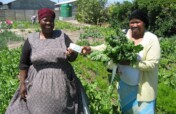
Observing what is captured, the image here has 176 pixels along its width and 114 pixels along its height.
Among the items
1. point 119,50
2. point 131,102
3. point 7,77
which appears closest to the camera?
point 119,50

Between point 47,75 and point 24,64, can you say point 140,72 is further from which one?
point 24,64

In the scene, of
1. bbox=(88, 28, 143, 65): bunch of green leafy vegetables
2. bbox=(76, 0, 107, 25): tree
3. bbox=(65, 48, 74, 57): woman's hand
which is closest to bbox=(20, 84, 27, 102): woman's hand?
bbox=(65, 48, 74, 57): woman's hand

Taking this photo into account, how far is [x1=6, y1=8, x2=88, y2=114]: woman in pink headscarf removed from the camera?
12.7ft

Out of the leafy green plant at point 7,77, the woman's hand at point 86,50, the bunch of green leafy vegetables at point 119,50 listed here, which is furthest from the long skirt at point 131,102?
the leafy green plant at point 7,77

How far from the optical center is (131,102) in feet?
13.7

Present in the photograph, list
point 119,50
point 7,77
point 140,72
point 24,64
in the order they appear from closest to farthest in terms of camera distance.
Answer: point 119,50, point 140,72, point 24,64, point 7,77

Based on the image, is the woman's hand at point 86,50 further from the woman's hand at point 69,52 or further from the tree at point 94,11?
the tree at point 94,11

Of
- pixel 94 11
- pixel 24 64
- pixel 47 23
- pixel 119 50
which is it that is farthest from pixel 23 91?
pixel 94 11

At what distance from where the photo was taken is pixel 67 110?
393 cm

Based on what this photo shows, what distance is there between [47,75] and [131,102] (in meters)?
Answer: 1.03

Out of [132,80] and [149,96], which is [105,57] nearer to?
[132,80]

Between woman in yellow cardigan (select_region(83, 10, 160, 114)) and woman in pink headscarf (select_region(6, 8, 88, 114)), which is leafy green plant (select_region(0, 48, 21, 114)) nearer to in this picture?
woman in pink headscarf (select_region(6, 8, 88, 114))

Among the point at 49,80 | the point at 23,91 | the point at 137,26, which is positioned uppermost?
the point at 137,26

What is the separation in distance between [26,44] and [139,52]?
1253 mm
